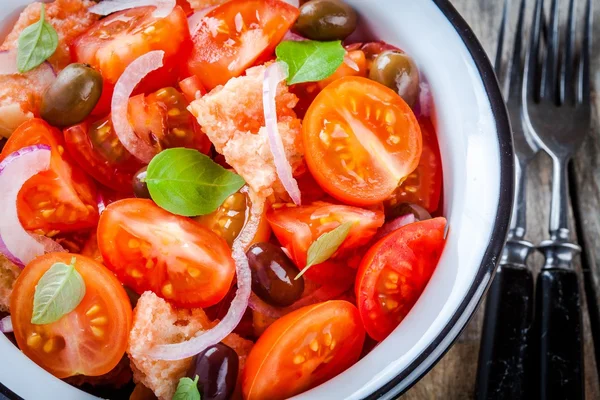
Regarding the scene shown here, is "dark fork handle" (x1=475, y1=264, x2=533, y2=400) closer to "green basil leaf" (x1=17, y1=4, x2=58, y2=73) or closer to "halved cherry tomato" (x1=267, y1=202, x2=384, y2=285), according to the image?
"halved cherry tomato" (x1=267, y1=202, x2=384, y2=285)

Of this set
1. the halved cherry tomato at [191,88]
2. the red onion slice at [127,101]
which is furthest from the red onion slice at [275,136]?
the red onion slice at [127,101]

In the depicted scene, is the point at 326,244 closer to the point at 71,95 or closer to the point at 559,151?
the point at 71,95

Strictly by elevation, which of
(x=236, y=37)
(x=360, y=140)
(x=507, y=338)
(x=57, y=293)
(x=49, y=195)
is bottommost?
(x=507, y=338)

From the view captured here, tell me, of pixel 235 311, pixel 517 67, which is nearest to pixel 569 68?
pixel 517 67

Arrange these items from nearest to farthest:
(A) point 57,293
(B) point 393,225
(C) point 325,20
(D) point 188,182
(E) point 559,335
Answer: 1. (A) point 57,293
2. (D) point 188,182
3. (B) point 393,225
4. (C) point 325,20
5. (E) point 559,335

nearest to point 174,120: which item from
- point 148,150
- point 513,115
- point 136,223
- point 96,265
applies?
point 148,150

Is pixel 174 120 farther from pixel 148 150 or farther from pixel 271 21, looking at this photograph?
pixel 271 21

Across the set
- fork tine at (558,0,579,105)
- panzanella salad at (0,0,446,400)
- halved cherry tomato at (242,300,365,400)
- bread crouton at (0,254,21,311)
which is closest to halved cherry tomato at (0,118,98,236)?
panzanella salad at (0,0,446,400)
